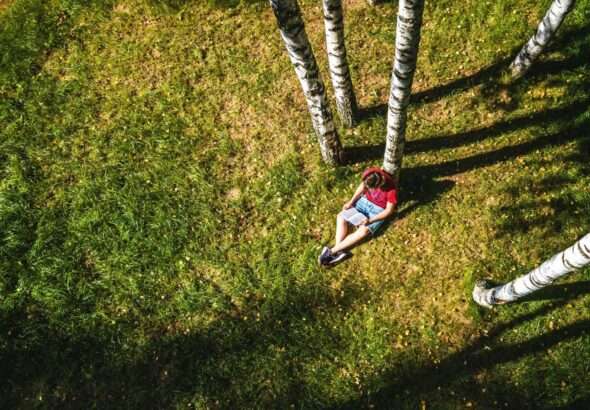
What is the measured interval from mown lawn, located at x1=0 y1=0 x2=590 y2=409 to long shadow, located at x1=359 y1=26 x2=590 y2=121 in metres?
0.04

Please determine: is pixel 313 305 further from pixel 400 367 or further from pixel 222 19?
pixel 222 19

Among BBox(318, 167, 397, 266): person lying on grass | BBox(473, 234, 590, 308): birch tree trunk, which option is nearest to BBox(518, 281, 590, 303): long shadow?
BBox(473, 234, 590, 308): birch tree trunk

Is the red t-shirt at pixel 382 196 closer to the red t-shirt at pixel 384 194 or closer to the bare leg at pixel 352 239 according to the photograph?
the red t-shirt at pixel 384 194

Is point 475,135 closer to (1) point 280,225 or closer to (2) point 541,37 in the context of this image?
(2) point 541,37

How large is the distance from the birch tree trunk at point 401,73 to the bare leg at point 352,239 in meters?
1.00

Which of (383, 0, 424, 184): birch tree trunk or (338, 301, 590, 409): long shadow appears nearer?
(383, 0, 424, 184): birch tree trunk

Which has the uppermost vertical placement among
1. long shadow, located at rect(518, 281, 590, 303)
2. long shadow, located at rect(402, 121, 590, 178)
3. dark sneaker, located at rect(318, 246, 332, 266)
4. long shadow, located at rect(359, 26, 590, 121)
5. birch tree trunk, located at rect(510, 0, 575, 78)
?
birch tree trunk, located at rect(510, 0, 575, 78)

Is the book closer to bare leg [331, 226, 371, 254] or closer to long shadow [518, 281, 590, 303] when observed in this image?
bare leg [331, 226, 371, 254]

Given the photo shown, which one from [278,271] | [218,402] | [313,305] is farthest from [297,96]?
[218,402]

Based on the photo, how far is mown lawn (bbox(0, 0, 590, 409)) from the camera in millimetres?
6531

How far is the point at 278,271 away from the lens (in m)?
7.14

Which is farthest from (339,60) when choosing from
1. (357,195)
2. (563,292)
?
(563,292)

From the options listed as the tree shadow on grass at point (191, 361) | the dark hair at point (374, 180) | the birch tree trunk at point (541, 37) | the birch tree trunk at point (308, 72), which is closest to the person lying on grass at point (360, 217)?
the dark hair at point (374, 180)

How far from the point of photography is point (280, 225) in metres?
7.45
